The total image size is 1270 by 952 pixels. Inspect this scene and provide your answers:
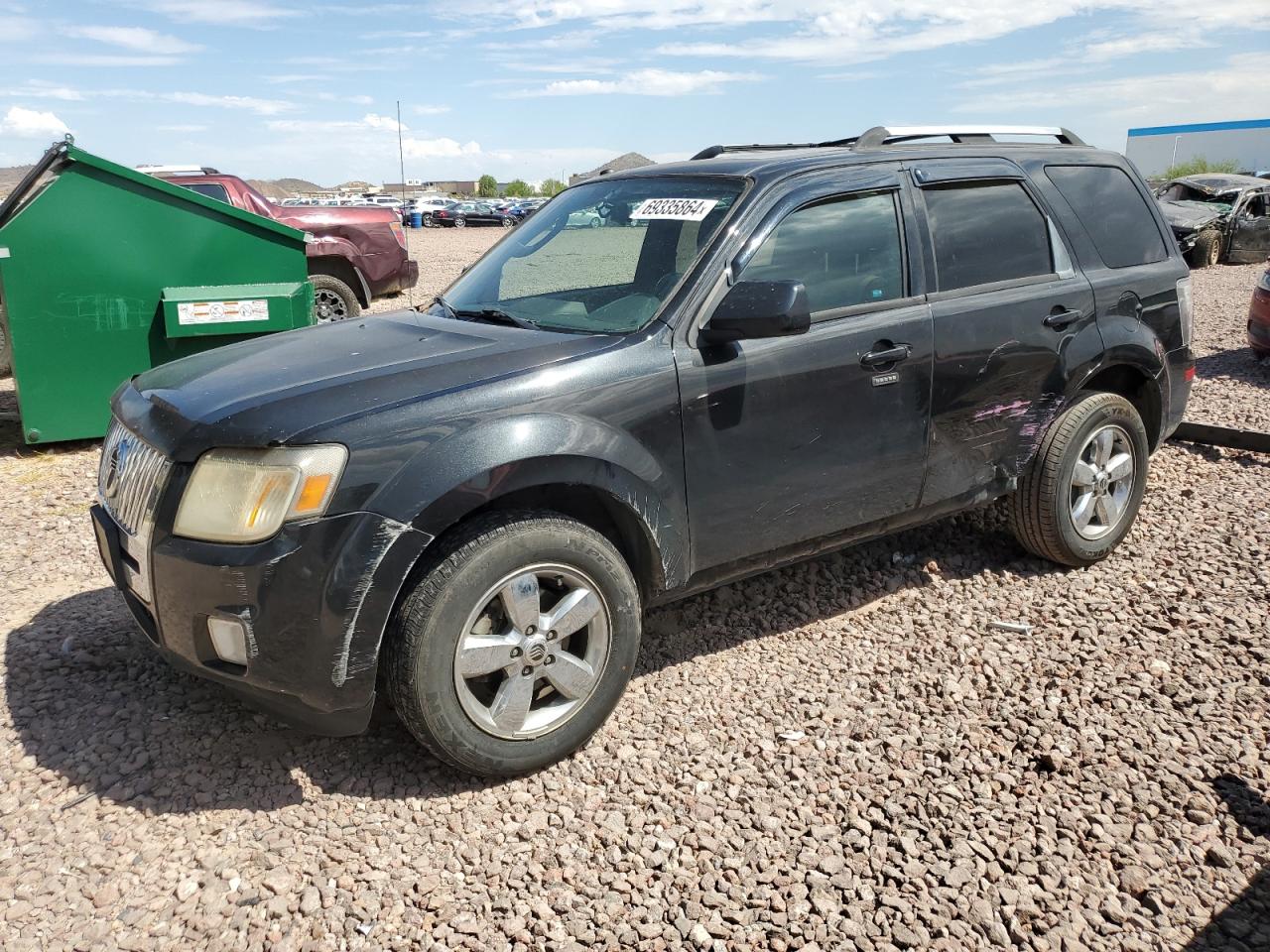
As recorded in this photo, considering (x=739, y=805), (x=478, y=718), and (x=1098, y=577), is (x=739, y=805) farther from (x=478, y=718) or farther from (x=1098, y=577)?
(x=1098, y=577)

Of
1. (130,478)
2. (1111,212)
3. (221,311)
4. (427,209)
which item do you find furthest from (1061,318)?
(427,209)

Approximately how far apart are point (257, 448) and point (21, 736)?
152cm

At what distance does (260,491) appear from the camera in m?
2.80

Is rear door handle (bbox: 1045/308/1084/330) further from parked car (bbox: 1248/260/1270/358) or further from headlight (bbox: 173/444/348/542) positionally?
parked car (bbox: 1248/260/1270/358)

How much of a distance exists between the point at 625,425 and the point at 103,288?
17.2ft

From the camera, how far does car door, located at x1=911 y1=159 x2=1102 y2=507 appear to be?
158 inches

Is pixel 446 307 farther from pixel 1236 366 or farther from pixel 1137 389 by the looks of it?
pixel 1236 366

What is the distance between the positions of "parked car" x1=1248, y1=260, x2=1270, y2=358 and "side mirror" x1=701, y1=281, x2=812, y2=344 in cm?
789

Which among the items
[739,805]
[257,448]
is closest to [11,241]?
[257,448]

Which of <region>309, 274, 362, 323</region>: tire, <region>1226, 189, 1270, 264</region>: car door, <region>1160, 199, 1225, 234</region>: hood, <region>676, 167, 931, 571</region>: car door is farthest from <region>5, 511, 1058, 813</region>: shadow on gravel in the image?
<region>1226, 189, 1270, 264</region>: car door

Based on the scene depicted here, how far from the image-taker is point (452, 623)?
292cm

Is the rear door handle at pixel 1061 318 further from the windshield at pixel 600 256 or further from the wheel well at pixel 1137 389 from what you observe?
the windshield at pixel 600 256

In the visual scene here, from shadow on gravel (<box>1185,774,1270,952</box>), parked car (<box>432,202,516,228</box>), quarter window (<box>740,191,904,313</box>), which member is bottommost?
shadow on gravel (<box>1185,774,1270,952</box>)

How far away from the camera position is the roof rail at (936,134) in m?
4.25
